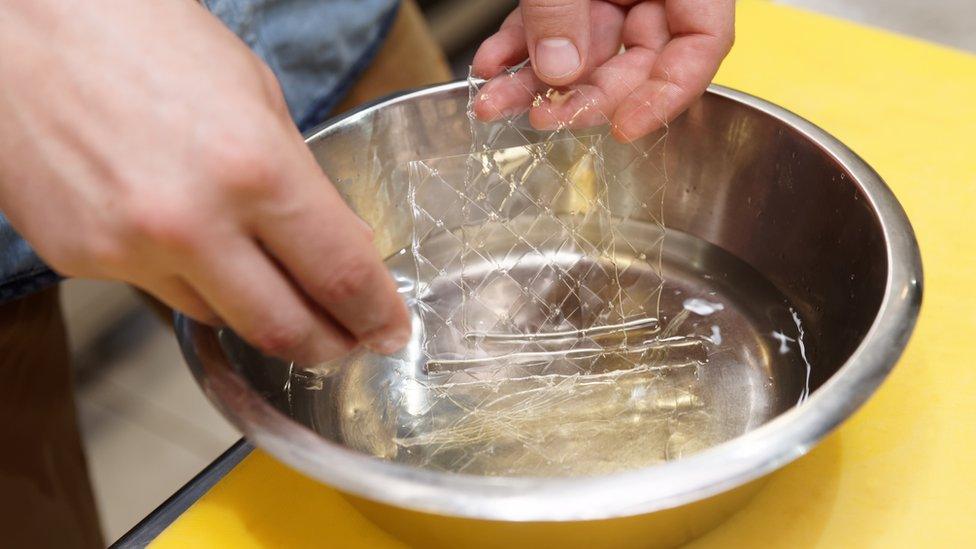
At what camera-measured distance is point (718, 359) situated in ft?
1.36

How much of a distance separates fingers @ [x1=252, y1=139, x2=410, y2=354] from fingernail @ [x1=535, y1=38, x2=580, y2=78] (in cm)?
17

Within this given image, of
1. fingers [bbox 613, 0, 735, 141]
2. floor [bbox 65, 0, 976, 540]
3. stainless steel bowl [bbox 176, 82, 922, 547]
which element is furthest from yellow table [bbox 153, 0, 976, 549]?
floor [bbox 65, 0, 976, 540]

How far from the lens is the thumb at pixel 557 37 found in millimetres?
416

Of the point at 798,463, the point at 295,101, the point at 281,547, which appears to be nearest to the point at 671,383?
the point at 798,463

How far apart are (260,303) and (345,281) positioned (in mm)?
27

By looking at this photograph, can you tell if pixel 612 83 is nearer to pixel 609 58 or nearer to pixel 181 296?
pixel 609 58

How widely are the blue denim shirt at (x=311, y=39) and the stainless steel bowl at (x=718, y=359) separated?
0.11 meters

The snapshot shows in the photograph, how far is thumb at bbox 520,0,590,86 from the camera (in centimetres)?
42

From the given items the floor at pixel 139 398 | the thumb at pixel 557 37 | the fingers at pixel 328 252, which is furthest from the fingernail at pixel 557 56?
the floor at pixel 139 398

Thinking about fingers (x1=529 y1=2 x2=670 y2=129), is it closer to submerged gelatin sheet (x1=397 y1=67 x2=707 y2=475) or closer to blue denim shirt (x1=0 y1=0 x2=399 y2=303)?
submerged gelatin sheet (x1=397 y1=67 x2=707 y2=475)

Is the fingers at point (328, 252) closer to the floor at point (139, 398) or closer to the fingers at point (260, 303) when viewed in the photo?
the fingers at point (260, 303)

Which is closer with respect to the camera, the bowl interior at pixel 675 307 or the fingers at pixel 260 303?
the fingers at pixel 260 303

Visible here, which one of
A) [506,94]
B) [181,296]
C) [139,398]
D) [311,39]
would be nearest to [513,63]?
[506,94]

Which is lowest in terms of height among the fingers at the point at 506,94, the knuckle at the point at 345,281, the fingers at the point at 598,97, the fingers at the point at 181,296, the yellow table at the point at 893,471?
the yellow table at the point at 893,471
